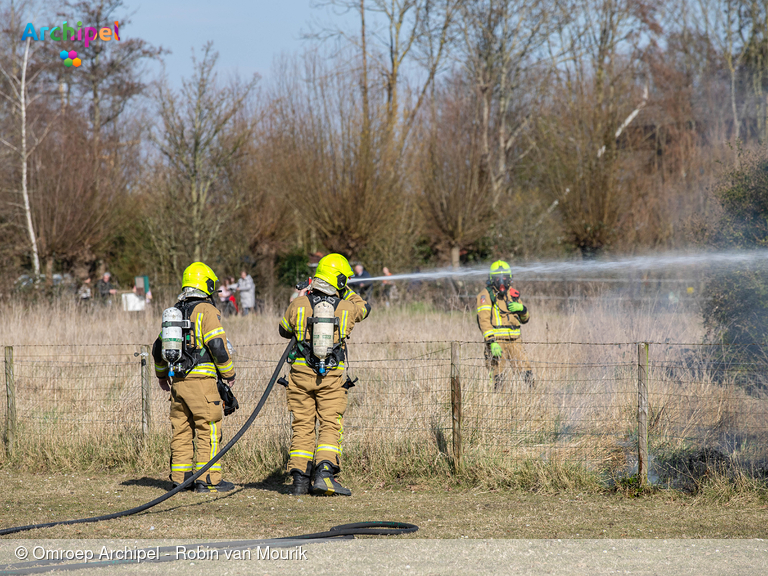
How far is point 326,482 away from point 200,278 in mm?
1793

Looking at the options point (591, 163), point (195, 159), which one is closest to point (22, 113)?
point (195, 159)

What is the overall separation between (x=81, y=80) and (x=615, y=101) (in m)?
19.2

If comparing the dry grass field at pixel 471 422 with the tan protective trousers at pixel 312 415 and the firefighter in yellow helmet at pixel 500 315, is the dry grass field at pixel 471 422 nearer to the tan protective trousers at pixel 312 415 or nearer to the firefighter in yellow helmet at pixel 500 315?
the firefighter in yellow helmet at pixel 500 315

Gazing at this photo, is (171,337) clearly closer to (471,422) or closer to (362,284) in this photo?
(471,422)

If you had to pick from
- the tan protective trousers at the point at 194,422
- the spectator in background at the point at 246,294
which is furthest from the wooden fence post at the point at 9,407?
the spectator in background at the point at 246,294

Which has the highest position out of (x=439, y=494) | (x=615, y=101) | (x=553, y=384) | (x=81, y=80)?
(x=81, y=80)

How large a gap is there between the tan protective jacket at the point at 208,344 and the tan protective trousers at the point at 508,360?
9.18 ft

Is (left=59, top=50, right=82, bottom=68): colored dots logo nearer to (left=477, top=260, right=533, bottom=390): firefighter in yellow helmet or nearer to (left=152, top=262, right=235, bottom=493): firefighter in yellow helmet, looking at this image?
(left=477, top=260, right=533, bottom=390): firefighter in yellow helmet

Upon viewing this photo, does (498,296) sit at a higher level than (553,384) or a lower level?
higher

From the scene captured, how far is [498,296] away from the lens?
8.05 m

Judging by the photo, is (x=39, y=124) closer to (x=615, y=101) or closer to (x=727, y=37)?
(x=615, y=101)

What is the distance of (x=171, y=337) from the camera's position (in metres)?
5.39

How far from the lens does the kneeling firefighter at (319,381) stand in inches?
218

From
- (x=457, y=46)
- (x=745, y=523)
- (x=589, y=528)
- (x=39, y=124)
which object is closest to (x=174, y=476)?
(x=589, y=528)
